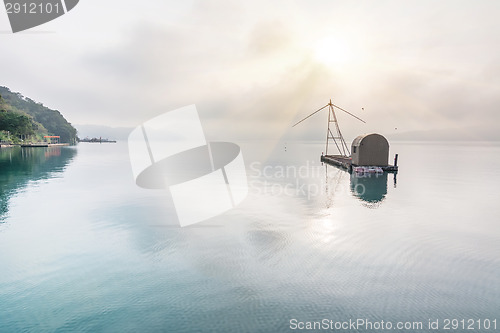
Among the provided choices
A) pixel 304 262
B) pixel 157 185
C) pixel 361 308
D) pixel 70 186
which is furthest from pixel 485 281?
pixel 70 186

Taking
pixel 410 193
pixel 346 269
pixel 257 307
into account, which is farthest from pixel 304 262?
pixel 410 193

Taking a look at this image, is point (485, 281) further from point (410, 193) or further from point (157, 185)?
point (157, 185)

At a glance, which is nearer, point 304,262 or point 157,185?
point 304,262

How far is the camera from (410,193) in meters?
32.2

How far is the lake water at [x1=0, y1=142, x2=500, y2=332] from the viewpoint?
8.78 m

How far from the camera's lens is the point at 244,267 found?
12195 millimetres

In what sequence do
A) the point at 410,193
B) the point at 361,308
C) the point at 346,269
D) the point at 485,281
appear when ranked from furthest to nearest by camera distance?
1. the point at 410,193
2. the point at 346,269
3. the point at 485,281
4. the point at 361,308

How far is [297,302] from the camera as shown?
9.46m

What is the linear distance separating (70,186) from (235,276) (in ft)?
106

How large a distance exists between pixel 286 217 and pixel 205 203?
28.0 ft

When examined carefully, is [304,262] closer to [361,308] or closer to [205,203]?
[361,308]

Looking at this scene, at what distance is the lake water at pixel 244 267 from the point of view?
8.78 m

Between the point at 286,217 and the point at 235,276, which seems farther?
the point at 286,217

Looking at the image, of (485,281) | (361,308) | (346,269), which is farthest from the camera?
(346,269)
